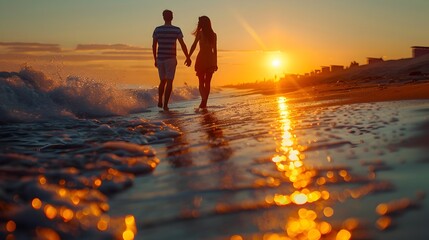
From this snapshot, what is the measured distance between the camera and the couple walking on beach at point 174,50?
943cm

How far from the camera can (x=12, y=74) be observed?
8.71m

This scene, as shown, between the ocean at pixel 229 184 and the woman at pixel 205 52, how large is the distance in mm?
5603

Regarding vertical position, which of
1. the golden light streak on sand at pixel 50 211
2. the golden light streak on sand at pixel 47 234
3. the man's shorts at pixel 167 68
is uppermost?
the man's shorts at pixel 167 68

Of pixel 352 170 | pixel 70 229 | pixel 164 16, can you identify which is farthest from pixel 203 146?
pixel 164 16

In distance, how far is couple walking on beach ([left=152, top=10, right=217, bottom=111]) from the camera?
9430mm

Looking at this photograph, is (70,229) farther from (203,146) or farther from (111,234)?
(203,146)

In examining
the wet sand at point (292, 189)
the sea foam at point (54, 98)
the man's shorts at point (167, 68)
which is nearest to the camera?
the wet sand at point (292, 189)

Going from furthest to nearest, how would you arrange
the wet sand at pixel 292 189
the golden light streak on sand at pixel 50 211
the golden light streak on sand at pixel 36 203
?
the golden light streak on sand at pixel 36 203 < the golden light streak on sand at pixel 50 211 < the wet sand at pixel 292 189

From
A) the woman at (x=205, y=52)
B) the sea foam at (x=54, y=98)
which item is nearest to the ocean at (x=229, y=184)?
the sea foam at (x=54, y=98)

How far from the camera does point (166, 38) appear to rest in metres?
9.38

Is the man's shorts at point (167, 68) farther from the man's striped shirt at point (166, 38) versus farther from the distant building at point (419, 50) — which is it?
the distant building at point (419, 50)

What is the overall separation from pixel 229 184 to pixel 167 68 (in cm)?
767

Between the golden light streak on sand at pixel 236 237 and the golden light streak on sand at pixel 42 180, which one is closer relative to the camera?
the golden light streak on sand at pixel 236 237

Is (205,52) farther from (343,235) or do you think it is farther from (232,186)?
→ (343,235)
